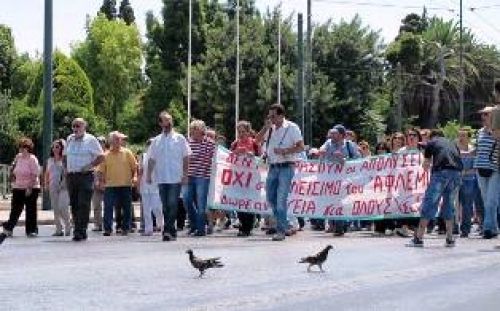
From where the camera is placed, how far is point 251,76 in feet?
198

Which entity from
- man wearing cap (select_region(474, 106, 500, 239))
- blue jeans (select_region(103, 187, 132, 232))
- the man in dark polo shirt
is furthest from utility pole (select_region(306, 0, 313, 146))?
the man in dark polo shirt

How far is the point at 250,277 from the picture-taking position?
10.7m

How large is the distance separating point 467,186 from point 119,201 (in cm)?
536

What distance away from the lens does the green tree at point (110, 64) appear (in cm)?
8756

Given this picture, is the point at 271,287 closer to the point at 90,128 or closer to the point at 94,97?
the point at 90,128

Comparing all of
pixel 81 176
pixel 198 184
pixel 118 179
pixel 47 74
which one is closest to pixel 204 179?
pixel 198 184

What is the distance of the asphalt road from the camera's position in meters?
8.90

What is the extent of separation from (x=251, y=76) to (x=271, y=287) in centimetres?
5082

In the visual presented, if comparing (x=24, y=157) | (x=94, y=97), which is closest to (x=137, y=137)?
(x=94, y=97)

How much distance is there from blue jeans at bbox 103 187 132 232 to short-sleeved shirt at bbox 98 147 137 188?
110mm

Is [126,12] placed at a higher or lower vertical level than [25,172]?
higher

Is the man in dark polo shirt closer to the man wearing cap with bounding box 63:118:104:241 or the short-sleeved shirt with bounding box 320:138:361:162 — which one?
the short-sleeved shirt with bounding box 320:138:361:162

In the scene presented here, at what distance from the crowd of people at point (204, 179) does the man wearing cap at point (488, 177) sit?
0.06ft

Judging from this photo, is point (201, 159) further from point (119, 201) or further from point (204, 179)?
point (119, 201)
